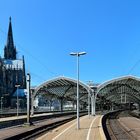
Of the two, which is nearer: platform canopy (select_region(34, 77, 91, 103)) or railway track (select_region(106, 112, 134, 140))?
railway track (select_region(106, 112, 134, 140))

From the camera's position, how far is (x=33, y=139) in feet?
96.5

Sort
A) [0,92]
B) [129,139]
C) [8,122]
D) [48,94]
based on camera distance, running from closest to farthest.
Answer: [129,139], [8,122], [48,94], [0,92]

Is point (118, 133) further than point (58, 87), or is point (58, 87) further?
point (58, 87)

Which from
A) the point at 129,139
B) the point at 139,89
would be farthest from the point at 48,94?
the point at 129,139

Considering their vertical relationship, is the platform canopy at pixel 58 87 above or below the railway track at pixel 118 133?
above

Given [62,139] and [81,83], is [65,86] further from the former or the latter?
[62,139]

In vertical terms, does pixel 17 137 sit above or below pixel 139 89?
below

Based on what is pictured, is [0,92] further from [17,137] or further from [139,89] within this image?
[17,137]

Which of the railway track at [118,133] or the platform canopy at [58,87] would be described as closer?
the railway track at [118,133]

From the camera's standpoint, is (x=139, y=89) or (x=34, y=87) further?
(x=139, y=89)

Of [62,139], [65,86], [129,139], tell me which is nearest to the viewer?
[62,139]

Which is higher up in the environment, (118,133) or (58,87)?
(58,87)

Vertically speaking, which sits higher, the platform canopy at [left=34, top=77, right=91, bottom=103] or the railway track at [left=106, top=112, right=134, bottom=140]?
the platform canopy at [left=34, top=77, right=91, bottom=103]

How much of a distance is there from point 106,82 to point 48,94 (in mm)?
32975
